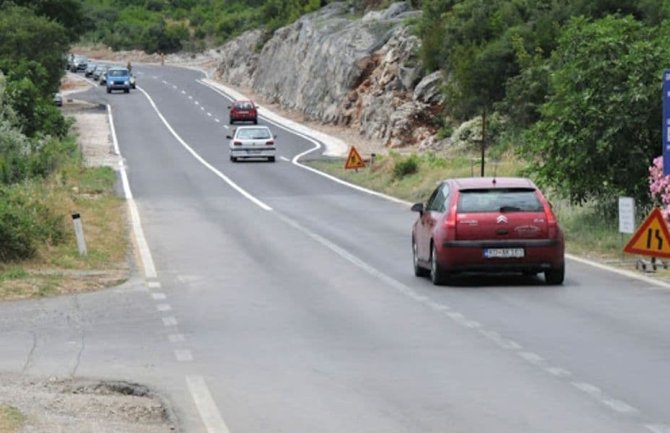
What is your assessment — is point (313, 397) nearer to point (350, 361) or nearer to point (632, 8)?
point (350, 361)

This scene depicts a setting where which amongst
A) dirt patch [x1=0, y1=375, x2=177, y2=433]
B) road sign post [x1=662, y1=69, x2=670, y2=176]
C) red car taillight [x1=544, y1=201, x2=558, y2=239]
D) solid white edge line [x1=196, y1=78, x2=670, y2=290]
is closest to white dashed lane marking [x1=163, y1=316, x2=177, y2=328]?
dirt patch [x1=0, y1=375, x2=177, y2=433]

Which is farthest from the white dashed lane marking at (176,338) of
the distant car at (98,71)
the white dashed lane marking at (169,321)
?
the distant car at (98,71)

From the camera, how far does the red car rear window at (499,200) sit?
20984mm

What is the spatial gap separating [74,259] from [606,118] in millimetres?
10756

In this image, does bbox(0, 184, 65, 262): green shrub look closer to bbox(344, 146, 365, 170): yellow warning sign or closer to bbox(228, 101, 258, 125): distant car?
bbox(344, 146, 365, 170): yellow warning sign

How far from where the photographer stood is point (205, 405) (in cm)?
1195

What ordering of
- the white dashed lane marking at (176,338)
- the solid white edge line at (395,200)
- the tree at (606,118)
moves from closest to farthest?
the white dashed lane marking at (176,338) → the solid white edge line at (395,200) → the tree at (606,118)

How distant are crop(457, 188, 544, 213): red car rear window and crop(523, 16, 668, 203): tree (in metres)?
8.14

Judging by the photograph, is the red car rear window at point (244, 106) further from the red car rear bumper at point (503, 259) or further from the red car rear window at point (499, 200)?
the red car rear bumper at point (503, 259)

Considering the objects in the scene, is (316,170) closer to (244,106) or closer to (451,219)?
(244,106)

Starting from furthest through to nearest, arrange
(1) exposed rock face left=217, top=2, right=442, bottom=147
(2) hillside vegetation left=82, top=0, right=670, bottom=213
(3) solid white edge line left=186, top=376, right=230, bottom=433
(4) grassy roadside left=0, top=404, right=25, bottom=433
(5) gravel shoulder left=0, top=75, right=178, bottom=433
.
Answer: (1) exposed rock face left=217, top=2, right=442, bottom=147 < (2) hillside vegetation left=82, top=0, right=670, bottom=213 < (3) solid white edge line left=186, top=376, right=230, bottom=433 < (5) gravel shoulder left=0, top=75, right=178, bottom=433 < (4) grassy roadside left=0, top=404, right=25, bottom=433

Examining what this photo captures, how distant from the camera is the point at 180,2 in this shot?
196 metres

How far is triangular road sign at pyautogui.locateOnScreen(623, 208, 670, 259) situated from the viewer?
21188 mm

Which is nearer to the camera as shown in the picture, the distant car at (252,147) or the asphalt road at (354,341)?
the asphalt road at (354,341)
